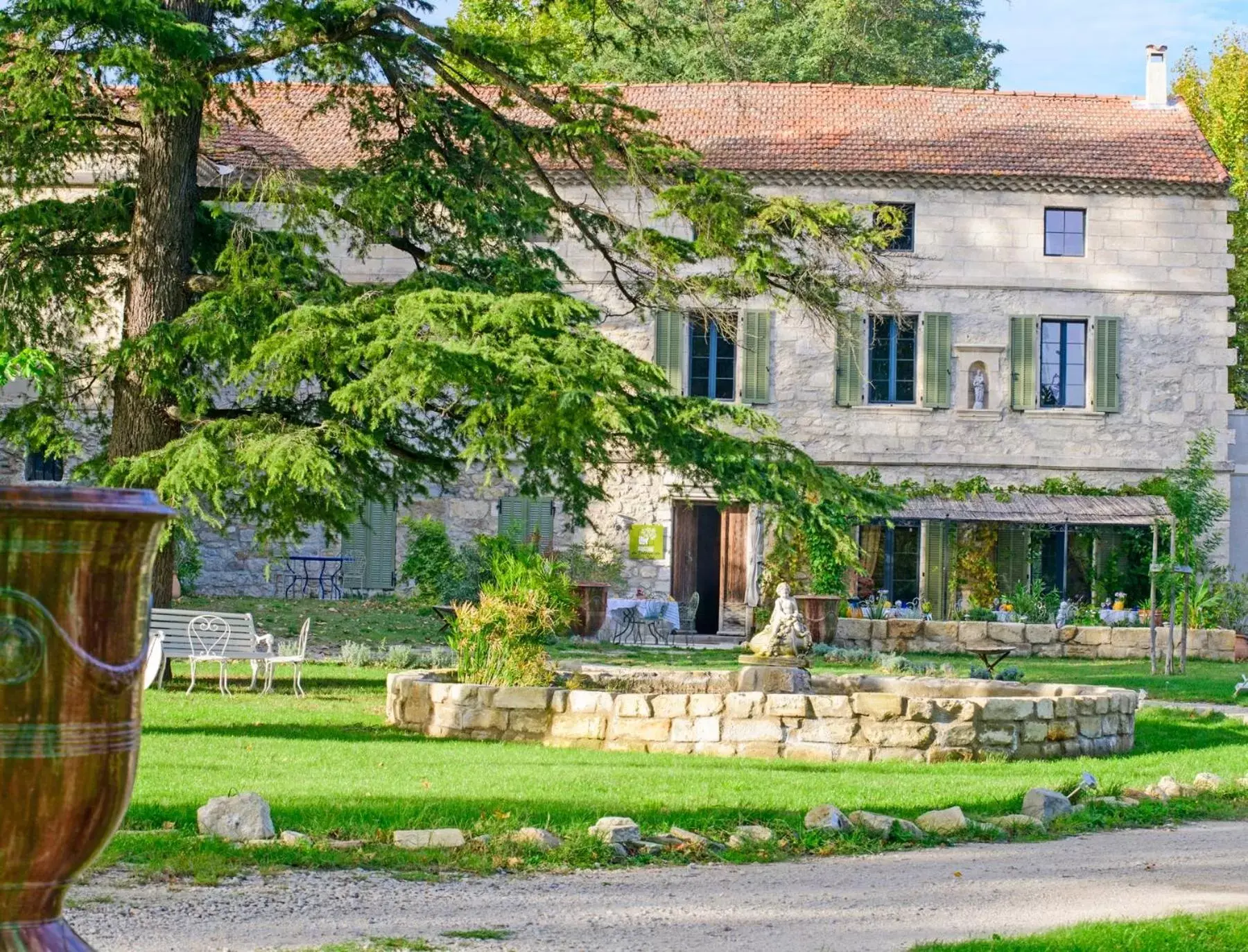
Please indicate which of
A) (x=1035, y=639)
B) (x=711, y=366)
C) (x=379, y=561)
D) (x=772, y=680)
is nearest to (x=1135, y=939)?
(x=772, y=680)

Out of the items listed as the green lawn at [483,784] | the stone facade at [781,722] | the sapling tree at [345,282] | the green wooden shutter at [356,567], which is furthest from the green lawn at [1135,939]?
the green wooden shutter at [356,567]

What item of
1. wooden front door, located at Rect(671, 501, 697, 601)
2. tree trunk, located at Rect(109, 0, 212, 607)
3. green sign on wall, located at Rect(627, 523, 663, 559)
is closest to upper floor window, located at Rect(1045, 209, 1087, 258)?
wooden front door, located at Rect(671, 501, 697, 601)

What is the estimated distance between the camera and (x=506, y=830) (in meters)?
7.73

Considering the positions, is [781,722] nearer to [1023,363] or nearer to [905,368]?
[905,368]

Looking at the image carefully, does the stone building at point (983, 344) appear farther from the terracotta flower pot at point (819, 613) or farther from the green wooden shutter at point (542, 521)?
the terracotta flower pot at point (819, 613)

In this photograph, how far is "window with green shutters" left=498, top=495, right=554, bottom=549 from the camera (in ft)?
88.1

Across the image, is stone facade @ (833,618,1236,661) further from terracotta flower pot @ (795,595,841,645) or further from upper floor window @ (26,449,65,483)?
upper floor window @ (26,449,65,483)

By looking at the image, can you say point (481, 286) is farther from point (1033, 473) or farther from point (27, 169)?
point (1033, 473)

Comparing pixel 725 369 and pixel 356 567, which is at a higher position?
pixel 725 369

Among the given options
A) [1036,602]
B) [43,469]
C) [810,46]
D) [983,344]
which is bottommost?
[1036,602]

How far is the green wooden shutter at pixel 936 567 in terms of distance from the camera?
86.1 ft

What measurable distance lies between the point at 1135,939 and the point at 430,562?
67.4 ft

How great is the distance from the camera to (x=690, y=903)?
6.53 m

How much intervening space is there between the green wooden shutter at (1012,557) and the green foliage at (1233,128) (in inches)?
412
